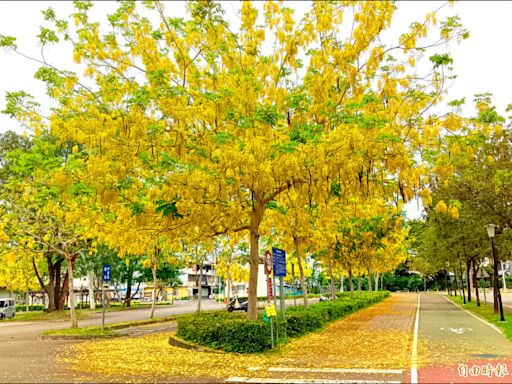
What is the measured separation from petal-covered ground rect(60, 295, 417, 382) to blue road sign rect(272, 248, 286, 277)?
1.87 metres

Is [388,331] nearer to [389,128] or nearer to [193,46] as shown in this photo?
[389,128]

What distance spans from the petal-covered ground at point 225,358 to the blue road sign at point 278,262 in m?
1.87

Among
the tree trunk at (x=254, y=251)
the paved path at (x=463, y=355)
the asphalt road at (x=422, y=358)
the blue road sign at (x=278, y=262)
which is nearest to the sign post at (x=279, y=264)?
the blue road sign at (x=278, y=262)

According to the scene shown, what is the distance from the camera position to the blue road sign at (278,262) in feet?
40.2

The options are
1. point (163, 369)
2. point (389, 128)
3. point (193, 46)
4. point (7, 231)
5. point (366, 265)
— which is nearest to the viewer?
point (163, 369)

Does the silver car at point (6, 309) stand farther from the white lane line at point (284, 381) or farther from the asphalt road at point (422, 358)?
the white lane line at point (284, 381)

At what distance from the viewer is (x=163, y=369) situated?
372 inches

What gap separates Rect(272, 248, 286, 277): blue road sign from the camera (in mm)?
12242

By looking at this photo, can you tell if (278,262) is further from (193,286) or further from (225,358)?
(193,286)

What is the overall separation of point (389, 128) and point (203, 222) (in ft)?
16.9

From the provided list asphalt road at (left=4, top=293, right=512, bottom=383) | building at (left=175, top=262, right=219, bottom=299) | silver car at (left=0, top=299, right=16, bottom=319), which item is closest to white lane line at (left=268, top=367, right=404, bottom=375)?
asphalt road at (left=4, top=293, right=512, bottom=383)

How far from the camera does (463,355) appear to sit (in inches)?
406

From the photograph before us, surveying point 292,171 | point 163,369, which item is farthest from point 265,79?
point 163,369

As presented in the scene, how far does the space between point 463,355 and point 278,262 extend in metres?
4.87
